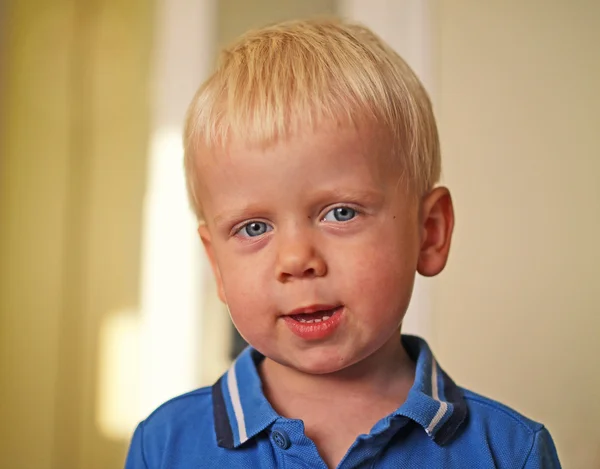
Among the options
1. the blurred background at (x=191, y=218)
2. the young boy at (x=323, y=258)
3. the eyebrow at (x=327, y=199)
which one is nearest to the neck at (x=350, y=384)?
the young boy at (x=323, y=258)

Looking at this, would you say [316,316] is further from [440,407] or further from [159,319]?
[159,319]

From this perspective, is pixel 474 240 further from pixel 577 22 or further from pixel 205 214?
pixel 205 214

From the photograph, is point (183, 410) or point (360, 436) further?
point (183, 410)

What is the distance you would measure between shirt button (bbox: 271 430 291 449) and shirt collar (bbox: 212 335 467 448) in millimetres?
18

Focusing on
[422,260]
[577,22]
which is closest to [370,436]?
[422,260]

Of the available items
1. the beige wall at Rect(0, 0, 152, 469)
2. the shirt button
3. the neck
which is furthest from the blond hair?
the beige wall at Rect(0, 0, 152, 469)

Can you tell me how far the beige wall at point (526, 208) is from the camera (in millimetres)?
1697

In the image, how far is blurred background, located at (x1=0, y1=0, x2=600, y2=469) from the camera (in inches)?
66.1

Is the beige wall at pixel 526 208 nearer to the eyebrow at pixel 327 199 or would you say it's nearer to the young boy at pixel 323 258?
the young boy at pixel 323 258

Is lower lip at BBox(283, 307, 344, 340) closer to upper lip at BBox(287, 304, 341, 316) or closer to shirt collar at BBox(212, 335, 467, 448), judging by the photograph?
upper lip at BBox(287, 304, 341, 316)

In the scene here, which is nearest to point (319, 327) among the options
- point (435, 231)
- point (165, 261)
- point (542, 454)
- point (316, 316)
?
point (316, 316)

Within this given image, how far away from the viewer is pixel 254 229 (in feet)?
3.00

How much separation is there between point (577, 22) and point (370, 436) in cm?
122

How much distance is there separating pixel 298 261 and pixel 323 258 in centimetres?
4
